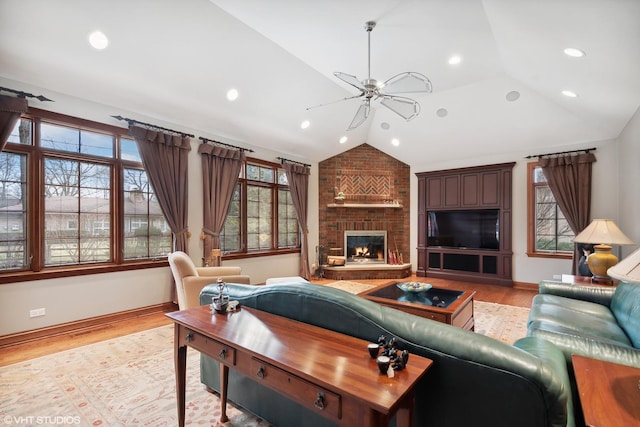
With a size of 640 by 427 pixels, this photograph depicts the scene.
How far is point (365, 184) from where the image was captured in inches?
290

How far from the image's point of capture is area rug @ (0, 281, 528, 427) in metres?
2.03

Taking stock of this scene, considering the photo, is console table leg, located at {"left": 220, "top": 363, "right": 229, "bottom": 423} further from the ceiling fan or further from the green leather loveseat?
the ceiling fan

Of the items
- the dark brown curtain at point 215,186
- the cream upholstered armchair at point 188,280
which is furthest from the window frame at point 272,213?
the cream upholstered armchair at point 188,280

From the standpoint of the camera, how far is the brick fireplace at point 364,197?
23.8 feet

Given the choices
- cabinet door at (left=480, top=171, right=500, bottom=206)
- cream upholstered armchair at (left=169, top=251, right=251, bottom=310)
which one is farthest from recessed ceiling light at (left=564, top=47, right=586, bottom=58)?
cream upholstered armchair at (left=169, top=251, right=251, bottom=310)

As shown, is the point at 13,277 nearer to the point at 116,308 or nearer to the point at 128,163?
the point at 116,308

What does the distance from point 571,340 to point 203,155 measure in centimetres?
482

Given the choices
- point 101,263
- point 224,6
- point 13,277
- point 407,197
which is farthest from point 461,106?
point 13,277

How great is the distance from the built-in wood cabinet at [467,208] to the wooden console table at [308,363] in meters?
5.75

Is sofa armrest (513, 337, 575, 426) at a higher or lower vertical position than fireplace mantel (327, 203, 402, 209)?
lower

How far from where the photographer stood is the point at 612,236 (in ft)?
10.8

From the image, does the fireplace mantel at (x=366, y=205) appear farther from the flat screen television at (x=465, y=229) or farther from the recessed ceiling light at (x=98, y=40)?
the recessed ceiling light at (x=98, y=40)

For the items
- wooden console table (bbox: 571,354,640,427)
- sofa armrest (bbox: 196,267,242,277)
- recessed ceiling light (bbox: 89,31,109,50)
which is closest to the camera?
wooden console table (bbox: 571,354,640,427)

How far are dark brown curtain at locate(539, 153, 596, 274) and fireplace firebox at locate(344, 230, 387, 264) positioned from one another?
340cm
